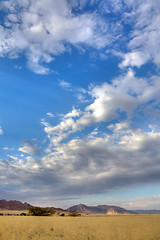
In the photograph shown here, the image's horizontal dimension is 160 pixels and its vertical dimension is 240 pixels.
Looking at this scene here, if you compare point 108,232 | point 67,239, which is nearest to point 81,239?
point 67,239

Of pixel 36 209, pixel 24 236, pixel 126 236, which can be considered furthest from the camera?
pixel 36 209

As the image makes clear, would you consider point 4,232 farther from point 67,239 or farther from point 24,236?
point 67,239

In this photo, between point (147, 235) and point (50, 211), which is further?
point (50, 211)

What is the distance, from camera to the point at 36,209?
82125mm

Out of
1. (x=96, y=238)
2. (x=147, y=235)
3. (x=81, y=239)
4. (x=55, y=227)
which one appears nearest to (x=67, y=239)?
(x=81, y=239)

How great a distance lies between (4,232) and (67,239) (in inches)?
336

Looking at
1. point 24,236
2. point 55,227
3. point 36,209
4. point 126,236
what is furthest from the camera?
point 36,209

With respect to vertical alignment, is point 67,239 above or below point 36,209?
below

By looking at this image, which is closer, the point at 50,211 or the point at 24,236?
the point at 24,236

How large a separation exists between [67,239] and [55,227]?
21.8ft

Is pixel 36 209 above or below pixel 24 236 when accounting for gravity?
above

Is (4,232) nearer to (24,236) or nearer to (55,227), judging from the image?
(24,236)

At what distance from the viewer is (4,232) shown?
27266 mm

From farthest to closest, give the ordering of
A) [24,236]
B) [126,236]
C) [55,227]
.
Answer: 1. [55,227]
2. [126,236]
3. [24,236]
